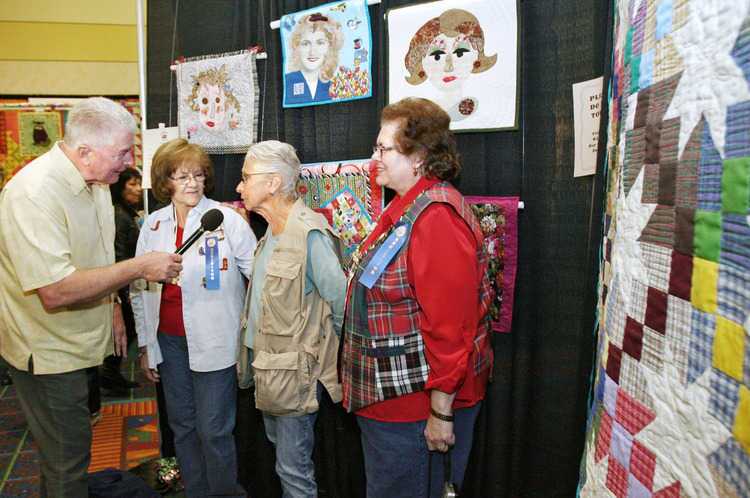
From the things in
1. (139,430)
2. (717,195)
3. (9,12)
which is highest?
(9,12)

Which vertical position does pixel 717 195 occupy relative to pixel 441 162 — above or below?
below

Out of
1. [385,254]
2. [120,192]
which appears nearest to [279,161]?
[385,254]

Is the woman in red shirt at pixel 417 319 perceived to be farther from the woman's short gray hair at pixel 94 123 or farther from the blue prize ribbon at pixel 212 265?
the woman's short gray hair at pixel 94 123

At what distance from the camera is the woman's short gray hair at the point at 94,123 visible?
173 centimetres

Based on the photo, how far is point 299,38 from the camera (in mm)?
2221

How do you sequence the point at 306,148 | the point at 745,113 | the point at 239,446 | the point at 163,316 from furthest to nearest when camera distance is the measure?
the point at 239,446
the point at 306,148
the point at 163,316
the point at 745,113

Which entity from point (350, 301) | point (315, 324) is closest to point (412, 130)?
point (350, 301)

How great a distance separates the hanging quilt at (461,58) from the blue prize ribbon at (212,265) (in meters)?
1.01

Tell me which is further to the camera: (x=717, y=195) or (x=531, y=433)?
(x=531, y=433)

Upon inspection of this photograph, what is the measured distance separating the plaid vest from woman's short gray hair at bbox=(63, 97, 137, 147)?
3.48 ft

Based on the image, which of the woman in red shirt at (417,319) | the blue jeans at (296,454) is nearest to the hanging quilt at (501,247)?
the woman in red shirt at (417,319)

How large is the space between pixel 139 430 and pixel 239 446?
3.75 feet

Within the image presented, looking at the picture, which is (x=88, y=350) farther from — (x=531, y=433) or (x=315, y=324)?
(x=531, y=433)

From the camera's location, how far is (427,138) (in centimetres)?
150
